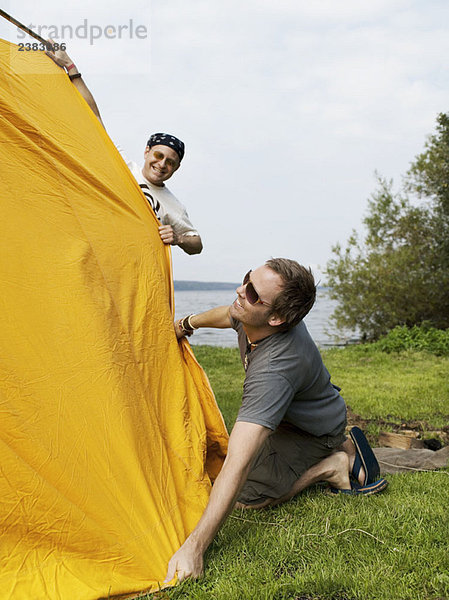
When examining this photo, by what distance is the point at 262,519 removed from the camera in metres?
3.15

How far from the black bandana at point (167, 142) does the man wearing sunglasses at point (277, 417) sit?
1.17 m

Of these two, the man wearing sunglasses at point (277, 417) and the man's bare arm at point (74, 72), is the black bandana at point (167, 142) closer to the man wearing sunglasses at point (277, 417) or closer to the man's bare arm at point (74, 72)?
the man's bare arm at point (74, 72)

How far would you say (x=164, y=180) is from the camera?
12.8 ft

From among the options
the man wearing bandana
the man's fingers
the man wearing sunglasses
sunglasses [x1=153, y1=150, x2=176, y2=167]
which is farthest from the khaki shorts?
sunglasses [x1=153, y1=150, x2=176, y2=167]

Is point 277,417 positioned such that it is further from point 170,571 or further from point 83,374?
point 83,374

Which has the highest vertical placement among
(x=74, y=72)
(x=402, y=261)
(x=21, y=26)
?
(x=21, y=26)

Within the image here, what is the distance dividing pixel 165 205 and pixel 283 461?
6.27 ft

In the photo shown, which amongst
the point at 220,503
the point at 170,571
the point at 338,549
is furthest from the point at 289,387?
the point at 170,571

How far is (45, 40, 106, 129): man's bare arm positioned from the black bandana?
38 cm

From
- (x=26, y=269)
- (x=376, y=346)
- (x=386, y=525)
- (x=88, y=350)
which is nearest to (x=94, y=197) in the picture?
(x=26, y=269)

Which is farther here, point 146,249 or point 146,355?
point 146,249

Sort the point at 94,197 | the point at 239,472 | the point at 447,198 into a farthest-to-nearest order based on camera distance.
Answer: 1. the point at 447,198
2. the point at 94,197
3. the point at 239,472

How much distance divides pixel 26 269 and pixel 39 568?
139 centimetres

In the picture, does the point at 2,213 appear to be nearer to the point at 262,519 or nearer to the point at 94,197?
the point at 94,197
